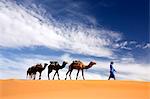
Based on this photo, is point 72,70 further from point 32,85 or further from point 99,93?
Answer: point 99,93

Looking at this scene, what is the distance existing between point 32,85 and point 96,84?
5.92ft

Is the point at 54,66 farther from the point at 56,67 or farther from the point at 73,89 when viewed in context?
the point at 73,89

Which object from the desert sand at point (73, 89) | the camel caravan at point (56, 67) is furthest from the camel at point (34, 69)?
the desert sand at point (73, 89)

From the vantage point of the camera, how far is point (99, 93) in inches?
349

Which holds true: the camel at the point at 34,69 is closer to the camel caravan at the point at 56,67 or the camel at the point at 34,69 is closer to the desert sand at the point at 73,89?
the camel caravan at the point at 56,67

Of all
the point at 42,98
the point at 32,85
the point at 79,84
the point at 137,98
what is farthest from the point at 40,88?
the point at 137,98

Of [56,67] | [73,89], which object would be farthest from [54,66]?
[73,89]

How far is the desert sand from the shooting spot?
834 cm

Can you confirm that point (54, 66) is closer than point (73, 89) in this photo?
No

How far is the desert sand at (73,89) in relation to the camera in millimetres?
8336

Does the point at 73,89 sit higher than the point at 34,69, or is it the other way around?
the point at 34,69

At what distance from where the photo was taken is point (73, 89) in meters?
9.70

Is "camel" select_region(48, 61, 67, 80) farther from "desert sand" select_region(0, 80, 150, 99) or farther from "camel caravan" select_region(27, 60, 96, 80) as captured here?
"desert sand" select_region(0, 80, 150, 99)

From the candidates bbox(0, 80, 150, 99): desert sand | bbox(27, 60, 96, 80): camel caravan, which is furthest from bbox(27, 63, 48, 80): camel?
bbox(0, 80, 150, 99): desert sand
